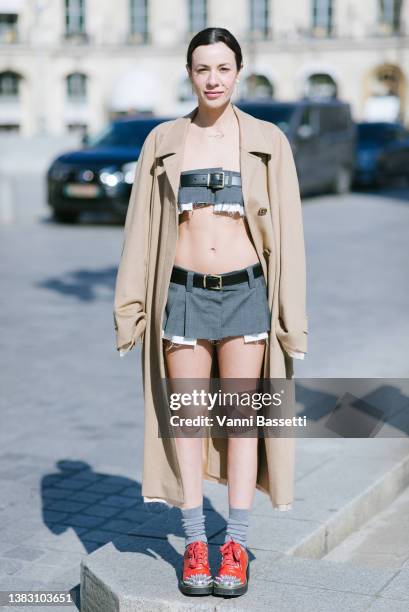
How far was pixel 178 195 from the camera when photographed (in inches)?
135

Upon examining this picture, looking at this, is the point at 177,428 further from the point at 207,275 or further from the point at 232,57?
the point at 232,57

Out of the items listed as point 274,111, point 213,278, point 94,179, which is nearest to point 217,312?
point 213,278

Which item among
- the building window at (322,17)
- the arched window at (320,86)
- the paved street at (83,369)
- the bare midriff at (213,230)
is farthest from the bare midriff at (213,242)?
the arched window at (320,86)

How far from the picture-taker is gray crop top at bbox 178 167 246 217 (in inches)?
133

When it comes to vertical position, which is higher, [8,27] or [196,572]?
[196,572]

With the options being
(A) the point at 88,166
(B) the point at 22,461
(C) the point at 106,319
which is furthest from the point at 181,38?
(B) the point at 22,461

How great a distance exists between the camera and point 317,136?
19531mm

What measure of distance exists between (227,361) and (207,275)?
29 cm

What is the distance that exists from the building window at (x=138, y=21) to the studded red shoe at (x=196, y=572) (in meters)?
53.2

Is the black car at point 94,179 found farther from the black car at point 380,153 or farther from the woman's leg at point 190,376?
the woman's leg at point 190,376

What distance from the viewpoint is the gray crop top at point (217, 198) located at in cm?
339

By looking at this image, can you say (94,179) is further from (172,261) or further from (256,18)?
(256,18)

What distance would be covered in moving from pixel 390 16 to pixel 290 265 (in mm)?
50987

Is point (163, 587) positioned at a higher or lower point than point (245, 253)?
lower
